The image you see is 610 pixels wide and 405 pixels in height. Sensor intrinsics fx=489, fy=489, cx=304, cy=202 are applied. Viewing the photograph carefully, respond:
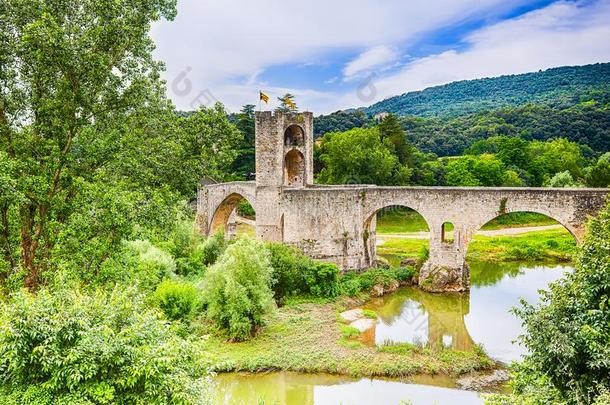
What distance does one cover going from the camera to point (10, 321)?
21.0 ft

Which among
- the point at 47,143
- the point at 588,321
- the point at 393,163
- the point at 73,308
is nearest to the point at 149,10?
the point at 47,143

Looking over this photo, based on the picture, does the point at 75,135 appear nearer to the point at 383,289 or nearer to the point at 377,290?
the point at 377,290

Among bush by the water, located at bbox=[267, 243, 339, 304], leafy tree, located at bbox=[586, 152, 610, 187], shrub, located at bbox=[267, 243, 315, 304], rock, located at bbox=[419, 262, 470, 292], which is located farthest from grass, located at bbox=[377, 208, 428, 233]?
shrub, located at bbox=[267, 243, 315, 304]

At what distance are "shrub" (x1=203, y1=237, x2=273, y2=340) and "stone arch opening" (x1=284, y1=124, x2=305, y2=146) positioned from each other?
1106cm

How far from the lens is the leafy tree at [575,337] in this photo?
7746 mm

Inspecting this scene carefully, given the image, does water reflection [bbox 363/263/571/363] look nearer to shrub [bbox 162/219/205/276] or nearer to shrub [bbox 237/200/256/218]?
shrub [bbox 162/219/205/276]

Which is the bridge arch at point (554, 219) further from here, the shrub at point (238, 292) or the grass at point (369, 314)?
the shrub at point (238, 292)

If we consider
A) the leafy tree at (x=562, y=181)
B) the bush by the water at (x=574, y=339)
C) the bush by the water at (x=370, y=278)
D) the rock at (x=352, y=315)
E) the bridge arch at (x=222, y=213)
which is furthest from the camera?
the leafy tree at (x=562, y=181)

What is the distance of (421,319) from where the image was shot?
20.2 meters

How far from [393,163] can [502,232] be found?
10.1 metres

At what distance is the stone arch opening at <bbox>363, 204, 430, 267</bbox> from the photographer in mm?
26250

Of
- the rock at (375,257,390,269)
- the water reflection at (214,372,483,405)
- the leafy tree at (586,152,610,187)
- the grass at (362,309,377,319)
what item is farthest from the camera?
the leafy tree at (586,152,610,187)

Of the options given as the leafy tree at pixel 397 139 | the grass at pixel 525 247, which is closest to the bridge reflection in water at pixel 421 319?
the grass at pixel 525 247

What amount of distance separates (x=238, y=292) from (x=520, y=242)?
24054 mm
